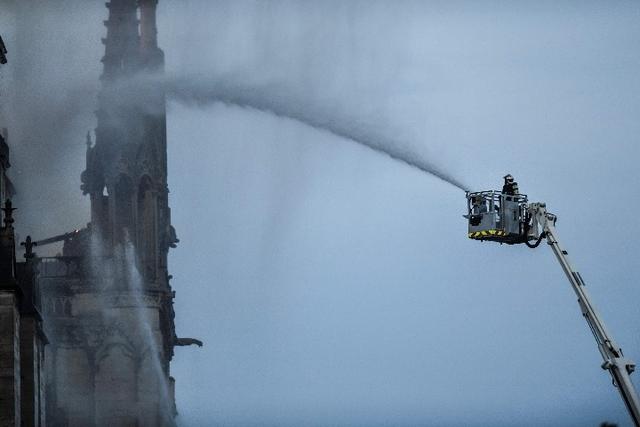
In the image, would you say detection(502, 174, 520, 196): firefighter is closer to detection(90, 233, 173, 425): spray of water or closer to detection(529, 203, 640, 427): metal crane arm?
detection(529, 203, 640, 427): metal crane arm

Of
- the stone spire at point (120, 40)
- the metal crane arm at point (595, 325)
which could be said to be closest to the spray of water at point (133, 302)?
the stone spire at point (120, 40)

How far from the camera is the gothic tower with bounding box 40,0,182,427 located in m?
142

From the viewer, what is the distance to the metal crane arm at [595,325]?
8669 cm

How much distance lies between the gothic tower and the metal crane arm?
5357 cm

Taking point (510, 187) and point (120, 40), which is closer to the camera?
point (510, 187)

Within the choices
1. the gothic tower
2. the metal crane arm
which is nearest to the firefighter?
the metal crane arm

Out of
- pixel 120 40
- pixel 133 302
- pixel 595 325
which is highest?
pixel 120 40

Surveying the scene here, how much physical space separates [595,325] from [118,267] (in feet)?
187

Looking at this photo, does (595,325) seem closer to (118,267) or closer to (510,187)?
(510,187)

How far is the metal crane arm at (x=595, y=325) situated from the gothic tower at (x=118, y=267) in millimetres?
53567

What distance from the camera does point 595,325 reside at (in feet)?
290

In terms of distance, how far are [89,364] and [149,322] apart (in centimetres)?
396

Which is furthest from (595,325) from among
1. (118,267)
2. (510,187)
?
(118,267)

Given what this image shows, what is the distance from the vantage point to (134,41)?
14338 cm
